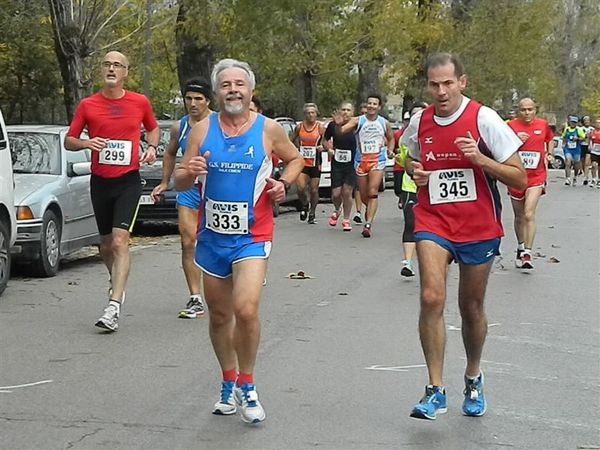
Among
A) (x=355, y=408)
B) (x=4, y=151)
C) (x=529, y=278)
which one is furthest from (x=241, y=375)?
(x=529, y=278)

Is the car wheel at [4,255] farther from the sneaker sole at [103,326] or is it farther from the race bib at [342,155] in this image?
the race bib at [342,155]

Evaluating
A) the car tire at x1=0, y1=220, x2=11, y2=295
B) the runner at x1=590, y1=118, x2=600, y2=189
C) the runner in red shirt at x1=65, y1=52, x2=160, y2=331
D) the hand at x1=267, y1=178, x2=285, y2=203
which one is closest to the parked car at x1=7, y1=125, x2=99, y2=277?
the car tire at x1=0, y1=220, x2=11, y2=295

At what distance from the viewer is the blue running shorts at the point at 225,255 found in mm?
6508

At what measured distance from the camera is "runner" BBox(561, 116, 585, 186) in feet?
117

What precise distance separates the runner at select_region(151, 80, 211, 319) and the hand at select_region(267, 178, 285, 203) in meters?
3.27

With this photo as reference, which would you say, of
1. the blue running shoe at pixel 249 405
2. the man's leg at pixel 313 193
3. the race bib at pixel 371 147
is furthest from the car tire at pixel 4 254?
the man's leg at pixel 313 193

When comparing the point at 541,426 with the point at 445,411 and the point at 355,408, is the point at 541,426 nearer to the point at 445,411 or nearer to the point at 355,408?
the point at 445,411

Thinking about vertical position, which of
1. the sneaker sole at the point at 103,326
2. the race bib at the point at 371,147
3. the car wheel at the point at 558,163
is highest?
the race bib at the point at 371,147

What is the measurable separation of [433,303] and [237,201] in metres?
1.20

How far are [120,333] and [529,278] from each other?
559 cm

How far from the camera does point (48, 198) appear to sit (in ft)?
41.5

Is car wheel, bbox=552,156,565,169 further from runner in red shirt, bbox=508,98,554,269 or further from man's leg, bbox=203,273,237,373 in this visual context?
man's leg, bbox=203,273,237,373

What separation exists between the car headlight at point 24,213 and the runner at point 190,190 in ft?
9.28

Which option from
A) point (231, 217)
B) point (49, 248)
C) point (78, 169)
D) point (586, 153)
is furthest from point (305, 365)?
point (586, 153)
